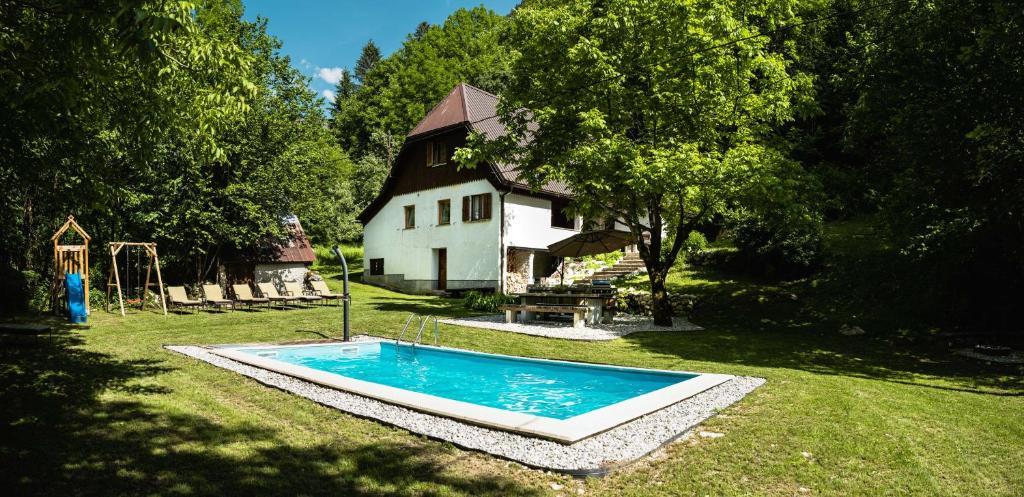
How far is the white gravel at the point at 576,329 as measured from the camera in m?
14.7

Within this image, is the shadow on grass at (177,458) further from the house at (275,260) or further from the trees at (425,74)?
the trees at (425,74)

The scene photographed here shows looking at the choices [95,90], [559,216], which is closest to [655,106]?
[95,90]

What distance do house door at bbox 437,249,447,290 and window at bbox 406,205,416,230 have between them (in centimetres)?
237

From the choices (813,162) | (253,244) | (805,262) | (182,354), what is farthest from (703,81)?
(253,244)

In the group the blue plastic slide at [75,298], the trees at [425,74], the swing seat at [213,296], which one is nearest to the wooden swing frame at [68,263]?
the blue plastic slide at [75,298]

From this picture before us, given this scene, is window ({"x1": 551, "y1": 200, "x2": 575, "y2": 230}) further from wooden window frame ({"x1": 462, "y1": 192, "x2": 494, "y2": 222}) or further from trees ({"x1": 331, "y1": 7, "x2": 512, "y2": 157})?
trees ({"x1": 331, "y1": 7, "x2": 512, "y2": 157})

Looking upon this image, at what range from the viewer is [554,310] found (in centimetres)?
1661

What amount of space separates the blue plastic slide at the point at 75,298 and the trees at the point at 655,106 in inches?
426

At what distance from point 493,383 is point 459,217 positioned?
16.3 metres

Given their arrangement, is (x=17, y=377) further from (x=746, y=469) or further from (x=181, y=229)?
(x=181, y=229)

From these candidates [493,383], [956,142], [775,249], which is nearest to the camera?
[493,383]

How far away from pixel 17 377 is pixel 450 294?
19.3 metres

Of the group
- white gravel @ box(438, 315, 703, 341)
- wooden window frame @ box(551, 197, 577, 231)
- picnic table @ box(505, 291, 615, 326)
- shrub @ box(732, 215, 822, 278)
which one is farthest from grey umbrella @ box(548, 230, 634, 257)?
wooden window frame @ box(551, 197, 577, 231)

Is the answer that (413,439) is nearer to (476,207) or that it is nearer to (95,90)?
(95,90)
